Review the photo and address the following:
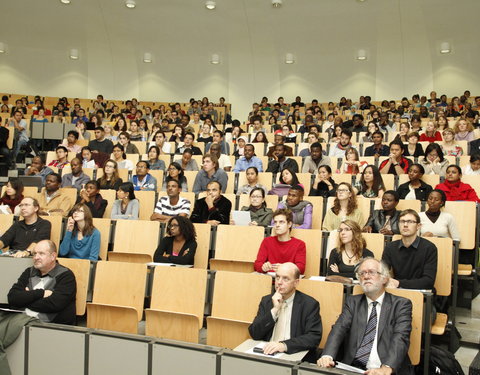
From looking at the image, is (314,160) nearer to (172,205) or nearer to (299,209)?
(299,209)

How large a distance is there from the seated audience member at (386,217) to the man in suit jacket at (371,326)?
1.36 metres

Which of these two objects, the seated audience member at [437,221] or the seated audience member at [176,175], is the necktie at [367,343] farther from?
the seated audience member at [176,175]

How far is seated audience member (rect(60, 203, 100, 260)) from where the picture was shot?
4.08 meters

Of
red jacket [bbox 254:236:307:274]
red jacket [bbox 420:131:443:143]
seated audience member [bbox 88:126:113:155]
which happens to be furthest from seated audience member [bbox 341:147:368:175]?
seated audience member [bbox 88:126:113:155]

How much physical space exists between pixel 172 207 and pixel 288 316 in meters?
2.29

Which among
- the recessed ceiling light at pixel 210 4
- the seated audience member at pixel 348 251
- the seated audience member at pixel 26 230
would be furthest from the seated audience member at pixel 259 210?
the recessed ceiling light at pixel 210 4

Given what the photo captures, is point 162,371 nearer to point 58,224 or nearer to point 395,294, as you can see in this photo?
point 395,294

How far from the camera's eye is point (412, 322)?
106 inches

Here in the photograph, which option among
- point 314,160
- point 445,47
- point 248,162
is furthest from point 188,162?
point 445,47

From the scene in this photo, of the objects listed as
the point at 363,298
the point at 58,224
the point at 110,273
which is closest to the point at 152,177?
the point at 58,224

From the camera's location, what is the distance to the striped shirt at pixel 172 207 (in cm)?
486

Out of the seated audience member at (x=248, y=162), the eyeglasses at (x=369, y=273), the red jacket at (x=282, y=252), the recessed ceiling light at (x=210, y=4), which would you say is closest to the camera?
the eyeglasses at (x=369, y=273)

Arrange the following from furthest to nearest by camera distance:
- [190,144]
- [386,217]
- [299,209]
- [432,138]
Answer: [190,144] → [432,138] → [299,209] → [386,217]

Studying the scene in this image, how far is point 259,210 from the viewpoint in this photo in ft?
15.1
